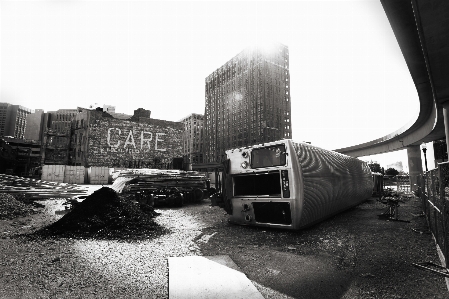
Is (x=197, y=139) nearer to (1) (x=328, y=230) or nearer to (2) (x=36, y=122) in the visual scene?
(2) (x=36, y=122)

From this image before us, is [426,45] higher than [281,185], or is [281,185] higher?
[426,45]

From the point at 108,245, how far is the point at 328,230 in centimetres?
698

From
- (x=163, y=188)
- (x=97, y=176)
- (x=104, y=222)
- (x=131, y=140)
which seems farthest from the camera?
(x=131, y=140)

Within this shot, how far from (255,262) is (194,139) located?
118241mm

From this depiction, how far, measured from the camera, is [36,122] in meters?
121

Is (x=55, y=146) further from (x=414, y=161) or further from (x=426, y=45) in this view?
(x=414, y=161)

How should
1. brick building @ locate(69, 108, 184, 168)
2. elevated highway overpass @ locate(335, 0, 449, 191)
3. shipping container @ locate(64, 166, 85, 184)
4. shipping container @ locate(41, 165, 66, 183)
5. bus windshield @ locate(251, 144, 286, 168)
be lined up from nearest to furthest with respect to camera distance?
bus windshield @ locate(251, 144, 286, 168)
elevated highway overpass @ locate(335, 0, 449, 191)
shipping container @ locate(41, 165, 66, 183)
shipping container @ locate(64, 166, 85, 184)
brick building @ locate(69, 108, 184, 168)

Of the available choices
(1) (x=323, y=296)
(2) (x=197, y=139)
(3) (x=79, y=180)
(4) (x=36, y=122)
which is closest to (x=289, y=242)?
(1) (x=323, y=296)

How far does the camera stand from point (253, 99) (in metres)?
88.9

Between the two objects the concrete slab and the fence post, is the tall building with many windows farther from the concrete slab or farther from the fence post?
the concrete slab

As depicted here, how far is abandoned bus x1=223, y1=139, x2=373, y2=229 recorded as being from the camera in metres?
6.46

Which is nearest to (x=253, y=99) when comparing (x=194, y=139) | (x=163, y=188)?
(x=194, y=139)

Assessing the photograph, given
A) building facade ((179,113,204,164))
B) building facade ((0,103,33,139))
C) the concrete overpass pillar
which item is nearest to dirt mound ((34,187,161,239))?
the concrete overpass pillar

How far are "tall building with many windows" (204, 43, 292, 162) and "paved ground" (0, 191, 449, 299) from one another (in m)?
79.4
